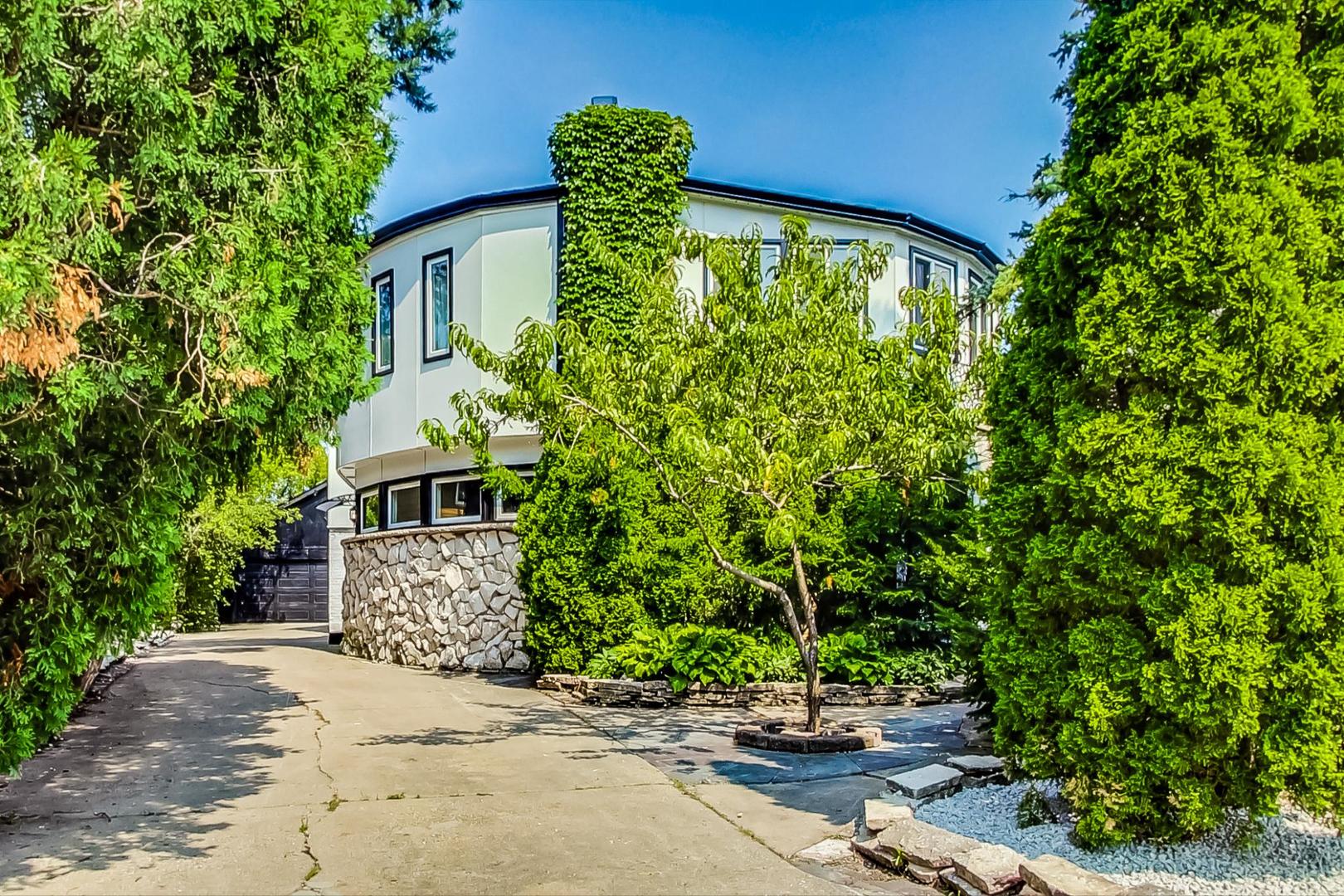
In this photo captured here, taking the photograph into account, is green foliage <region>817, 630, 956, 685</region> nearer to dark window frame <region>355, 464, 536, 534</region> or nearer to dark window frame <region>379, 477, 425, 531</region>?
dark window frame <region>355, 464, 536, 534</region>

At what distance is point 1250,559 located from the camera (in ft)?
15.6

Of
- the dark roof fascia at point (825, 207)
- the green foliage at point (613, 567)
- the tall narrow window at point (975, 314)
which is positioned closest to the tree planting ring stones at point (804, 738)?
the green foliage at point (613, 567)

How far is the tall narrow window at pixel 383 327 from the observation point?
16656 mm

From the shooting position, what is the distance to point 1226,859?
500cm

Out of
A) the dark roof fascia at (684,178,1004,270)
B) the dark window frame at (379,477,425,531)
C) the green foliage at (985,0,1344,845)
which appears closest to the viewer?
the green foliage at (985,0,1344,845)

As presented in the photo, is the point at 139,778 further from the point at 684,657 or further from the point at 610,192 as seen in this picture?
the point at 610,192

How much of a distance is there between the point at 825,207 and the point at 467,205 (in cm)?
560

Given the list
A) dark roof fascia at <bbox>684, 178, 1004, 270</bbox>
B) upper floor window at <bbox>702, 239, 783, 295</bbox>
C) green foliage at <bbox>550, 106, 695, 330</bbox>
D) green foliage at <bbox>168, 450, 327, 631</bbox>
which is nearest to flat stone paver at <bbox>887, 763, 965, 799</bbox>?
green foliage at <bbox>550, 106, 695, 330</bbox>

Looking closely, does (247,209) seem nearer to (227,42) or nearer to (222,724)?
(227,42)

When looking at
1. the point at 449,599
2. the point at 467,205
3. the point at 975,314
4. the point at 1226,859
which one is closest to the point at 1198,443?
the point at 1226,859

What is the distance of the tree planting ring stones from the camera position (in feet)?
30.4

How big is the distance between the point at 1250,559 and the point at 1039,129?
631 cm

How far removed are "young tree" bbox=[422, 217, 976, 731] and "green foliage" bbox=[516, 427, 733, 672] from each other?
3177mm

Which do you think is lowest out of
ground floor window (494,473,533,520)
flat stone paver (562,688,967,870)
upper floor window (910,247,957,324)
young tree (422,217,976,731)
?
flat stone paver (562,688,967,870)
